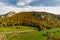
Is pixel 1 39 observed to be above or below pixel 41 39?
above

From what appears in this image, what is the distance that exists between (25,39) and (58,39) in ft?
28.1

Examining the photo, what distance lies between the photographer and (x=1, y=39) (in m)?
5.71

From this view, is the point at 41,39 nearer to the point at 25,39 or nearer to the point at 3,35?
the point at 25,39

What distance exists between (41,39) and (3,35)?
4310cm

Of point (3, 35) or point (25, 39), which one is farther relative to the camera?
point (25, 39)

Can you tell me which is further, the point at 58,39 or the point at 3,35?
the point at 58,39

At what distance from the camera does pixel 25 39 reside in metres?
49.6

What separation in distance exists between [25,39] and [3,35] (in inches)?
1736

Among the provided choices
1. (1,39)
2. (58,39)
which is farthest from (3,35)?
(58,39)

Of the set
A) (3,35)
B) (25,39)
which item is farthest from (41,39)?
(3,35)

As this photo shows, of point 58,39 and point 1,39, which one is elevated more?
point 1,39

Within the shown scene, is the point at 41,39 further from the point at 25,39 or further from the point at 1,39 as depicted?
the point at 1,39

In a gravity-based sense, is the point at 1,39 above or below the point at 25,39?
above

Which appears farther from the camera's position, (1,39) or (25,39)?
(25,39)
